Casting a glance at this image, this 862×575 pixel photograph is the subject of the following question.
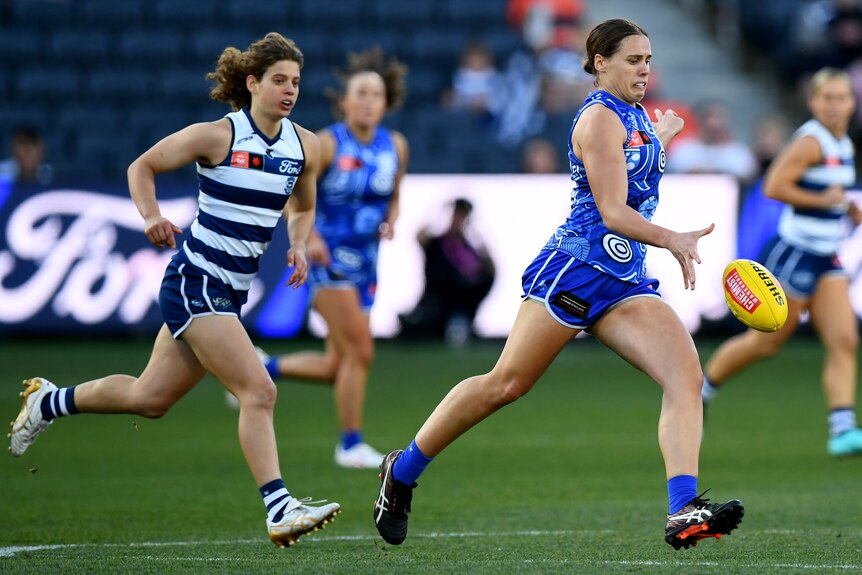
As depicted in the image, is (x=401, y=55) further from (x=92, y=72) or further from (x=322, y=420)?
(x=322, y=420)

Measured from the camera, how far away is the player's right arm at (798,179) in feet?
31.5

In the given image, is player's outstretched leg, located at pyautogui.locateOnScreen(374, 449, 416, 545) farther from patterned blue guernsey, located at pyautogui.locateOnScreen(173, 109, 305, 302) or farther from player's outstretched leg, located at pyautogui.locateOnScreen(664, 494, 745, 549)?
player's outstretched leg, located at pyautogui.locateOnScreen(664, 494, 745, 549)

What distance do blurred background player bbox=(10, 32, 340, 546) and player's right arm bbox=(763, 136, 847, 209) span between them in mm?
4056

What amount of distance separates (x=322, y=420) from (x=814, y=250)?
416cm

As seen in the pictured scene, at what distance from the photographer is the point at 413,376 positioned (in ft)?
46.6

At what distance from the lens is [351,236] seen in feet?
31.7

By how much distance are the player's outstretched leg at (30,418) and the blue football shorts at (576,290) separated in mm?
2637

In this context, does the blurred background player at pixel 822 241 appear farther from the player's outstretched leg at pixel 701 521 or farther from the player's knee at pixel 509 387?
the player's outstretched leg at pixel 701 521

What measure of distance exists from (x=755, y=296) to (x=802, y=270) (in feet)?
12.8

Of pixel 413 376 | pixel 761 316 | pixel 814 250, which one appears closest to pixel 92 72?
pixel 413 376

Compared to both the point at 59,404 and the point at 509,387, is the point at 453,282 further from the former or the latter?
the point at 509,387

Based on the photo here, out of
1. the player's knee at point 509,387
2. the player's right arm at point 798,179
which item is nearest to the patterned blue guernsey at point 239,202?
the player's knee at point 509,387

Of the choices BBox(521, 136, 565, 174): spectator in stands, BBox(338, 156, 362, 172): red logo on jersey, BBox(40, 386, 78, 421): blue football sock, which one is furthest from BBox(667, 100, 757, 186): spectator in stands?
BBox(40, 386, 78, 421): blue football sock

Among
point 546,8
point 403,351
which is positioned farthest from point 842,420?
point 546,8
